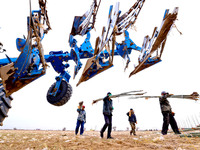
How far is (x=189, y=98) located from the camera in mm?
3461

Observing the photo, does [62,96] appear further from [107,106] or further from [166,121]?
[166,121]

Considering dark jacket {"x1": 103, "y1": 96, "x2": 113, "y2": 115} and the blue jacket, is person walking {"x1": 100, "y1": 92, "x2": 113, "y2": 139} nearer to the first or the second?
dark jacket {"x1": 103, "y1": 96, "x2": 113, "y2": 115}

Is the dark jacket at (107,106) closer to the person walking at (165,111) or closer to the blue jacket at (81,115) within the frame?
the person walking at (165,111)

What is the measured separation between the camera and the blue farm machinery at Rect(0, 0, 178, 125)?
10.0 feet

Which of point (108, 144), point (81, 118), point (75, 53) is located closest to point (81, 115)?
point (81, 118)

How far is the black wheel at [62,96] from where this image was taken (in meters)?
5.46

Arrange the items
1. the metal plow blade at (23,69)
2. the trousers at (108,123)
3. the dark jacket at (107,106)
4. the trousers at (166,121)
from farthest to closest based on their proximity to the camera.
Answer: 1. the trousers at (166,121)
2. the dark jacket at (107,106)
3. the trousers at (108,123)
4. the metal plow blade at (23,69)

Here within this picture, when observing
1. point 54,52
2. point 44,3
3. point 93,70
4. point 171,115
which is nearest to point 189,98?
point 93,70

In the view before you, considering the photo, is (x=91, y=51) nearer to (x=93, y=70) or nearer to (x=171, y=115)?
(x=93, y=70)

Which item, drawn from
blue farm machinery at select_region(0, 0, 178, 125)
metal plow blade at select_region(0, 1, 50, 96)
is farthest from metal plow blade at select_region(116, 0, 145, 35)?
metal plow blade at select_region(0, 1, 50, 96)

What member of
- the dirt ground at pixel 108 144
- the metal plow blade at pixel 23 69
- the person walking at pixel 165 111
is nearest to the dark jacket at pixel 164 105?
the person walking at pixel 165 111

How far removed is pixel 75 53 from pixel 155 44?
302cm

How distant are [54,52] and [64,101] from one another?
2.15 metres

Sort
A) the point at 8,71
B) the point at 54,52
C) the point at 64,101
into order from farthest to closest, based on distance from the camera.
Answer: the point at 54,52 → the point at 64,101 → the point at 8,71
